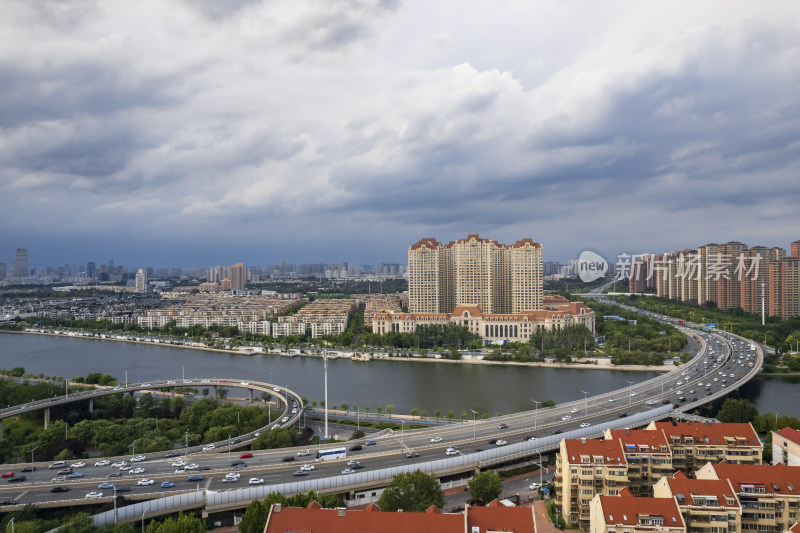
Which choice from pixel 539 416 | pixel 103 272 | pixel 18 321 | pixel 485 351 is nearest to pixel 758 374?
pixel 485 351

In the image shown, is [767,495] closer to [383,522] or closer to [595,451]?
[595,451]

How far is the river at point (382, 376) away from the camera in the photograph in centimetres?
996

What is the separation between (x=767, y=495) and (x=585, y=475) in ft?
4.43

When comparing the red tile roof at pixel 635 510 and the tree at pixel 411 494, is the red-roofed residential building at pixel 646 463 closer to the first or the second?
the red tile roof at pixel 635 510

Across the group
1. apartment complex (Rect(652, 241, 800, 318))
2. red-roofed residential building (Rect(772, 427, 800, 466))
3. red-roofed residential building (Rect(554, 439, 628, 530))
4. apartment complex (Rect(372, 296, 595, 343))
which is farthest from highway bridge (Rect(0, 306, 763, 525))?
apartment complex (Rect(652, 241, 800, 318))

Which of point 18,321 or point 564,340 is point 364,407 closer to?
point 564,340

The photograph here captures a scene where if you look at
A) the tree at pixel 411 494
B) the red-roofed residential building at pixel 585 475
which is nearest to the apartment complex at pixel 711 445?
the red-roofed residential building at pixel 585 475

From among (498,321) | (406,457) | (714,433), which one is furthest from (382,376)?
(714,433)

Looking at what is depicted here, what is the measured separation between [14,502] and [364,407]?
5.37m

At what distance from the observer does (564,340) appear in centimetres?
1501

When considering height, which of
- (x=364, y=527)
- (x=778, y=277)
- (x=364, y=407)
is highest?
(x=778, y=277)

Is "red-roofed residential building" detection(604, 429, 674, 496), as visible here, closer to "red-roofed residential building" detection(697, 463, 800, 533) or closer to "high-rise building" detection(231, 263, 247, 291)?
"red-roofed residential building" detection(697, 463, 800, 533)

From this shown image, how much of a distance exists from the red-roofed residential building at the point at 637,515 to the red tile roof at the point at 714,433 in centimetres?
191

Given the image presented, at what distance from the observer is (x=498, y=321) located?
16.7m
